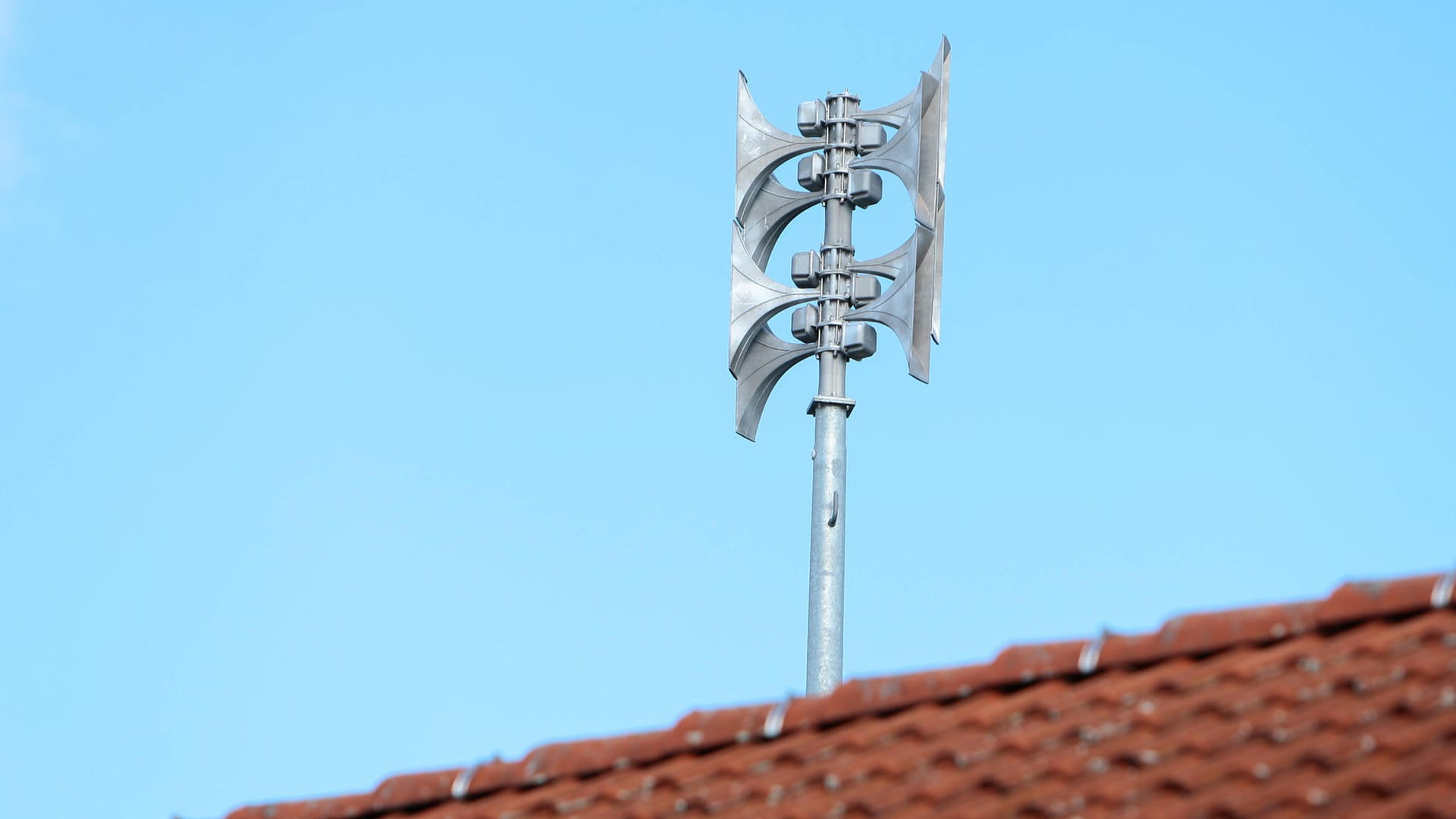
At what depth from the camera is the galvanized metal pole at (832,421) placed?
44.5ft

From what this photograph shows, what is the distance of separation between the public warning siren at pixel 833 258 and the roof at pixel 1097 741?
314 inches

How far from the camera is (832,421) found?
14.7 meters

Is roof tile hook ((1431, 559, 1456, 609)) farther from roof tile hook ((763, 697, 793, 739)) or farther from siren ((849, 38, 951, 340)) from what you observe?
siren ((849, 38, 951, 340))

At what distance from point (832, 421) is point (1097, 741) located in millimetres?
9581

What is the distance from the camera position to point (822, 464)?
1443cm

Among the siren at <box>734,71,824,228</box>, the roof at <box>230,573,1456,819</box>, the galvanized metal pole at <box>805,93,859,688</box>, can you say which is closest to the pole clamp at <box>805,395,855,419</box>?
the galvanized metal pole at <box>805,93,859,688</box>

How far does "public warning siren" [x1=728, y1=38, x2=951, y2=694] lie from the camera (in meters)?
15.2

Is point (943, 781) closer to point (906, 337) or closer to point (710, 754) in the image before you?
point (710, 754)

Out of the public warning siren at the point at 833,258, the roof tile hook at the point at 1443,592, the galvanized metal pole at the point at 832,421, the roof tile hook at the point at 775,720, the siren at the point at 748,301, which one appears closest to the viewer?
the roof tile hook at the point at 1443,592

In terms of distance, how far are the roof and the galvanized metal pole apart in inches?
277

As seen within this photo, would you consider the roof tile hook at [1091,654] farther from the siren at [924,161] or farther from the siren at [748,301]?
the siren at [748,301]

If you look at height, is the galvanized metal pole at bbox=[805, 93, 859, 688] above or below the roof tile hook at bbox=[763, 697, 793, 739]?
above

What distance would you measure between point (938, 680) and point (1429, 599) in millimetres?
1466

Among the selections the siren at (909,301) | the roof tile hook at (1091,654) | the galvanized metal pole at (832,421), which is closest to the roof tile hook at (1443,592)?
the roof tile hook at (1091,654)
